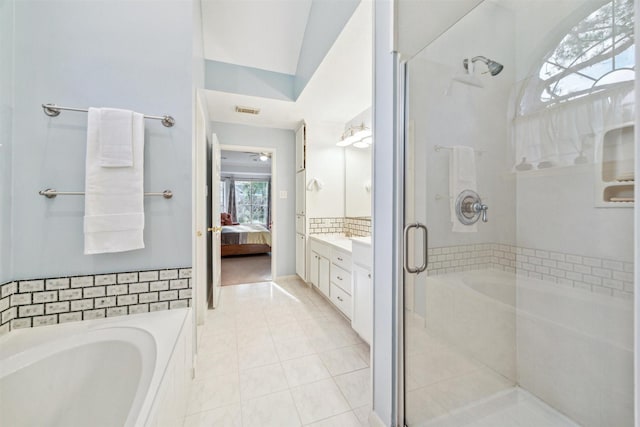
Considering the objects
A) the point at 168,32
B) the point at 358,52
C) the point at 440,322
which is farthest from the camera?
the point at 358,52

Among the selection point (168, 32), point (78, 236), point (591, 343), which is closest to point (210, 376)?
point (78, 236)

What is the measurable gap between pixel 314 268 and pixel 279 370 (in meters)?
1.57

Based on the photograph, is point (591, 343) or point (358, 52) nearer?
point (591, 343)

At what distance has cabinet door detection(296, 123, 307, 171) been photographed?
136 inches

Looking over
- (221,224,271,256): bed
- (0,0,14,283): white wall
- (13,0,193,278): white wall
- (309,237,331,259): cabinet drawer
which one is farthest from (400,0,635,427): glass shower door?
(221,224,271,256): bed

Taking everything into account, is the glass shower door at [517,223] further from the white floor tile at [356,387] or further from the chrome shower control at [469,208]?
the white floor tile at [356,387]

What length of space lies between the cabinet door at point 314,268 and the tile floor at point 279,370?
1.36ft

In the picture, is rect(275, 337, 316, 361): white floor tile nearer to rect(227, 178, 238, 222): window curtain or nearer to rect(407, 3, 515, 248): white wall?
rect(407, 3, 515, 248): white wall

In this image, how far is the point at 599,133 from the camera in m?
1.07

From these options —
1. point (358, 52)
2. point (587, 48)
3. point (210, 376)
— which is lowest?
point (210, 376)

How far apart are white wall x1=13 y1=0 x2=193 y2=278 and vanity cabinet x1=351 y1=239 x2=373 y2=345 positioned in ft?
4.17

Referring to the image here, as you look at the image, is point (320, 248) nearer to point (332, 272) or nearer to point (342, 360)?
point (332, 272)

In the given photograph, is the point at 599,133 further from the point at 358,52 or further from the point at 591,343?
the point at 358,52

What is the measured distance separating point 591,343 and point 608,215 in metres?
0.60
